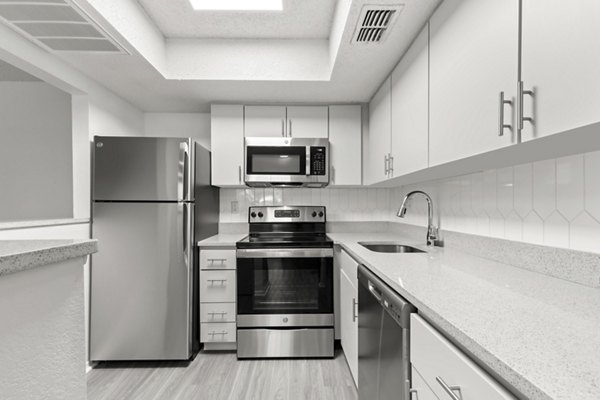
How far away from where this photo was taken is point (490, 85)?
3.18ft

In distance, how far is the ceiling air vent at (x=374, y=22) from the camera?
4.54 ft

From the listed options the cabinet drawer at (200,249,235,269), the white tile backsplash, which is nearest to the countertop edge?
the white tile backsplash

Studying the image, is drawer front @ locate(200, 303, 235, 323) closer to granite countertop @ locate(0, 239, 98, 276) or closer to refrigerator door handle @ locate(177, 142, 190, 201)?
refrigerator door handle @ locate(177, 142, 190, 201)

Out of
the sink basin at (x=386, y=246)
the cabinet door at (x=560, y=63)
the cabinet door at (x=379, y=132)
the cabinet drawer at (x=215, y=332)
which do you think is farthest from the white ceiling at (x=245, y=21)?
the cabinet drawer at (x=215, y=332)

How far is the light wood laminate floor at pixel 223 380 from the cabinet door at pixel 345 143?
1466 mm

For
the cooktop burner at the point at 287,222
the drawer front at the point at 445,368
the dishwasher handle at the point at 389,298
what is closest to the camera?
the drawer front at the point at 445,368

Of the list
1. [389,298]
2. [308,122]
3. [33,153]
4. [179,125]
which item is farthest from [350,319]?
[33,153]

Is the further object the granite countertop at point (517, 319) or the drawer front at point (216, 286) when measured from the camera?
the drawer front at point (216, 286)

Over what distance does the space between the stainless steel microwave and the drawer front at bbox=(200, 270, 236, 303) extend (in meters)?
0.79

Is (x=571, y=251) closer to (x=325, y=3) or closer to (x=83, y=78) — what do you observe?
(x=325, y=3)

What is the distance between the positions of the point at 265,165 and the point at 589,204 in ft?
6.57

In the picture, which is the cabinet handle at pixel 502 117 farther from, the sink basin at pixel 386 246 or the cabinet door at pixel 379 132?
the sink basin at pixel 386 246

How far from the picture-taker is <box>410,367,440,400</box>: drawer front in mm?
807

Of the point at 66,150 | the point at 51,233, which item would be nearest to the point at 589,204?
the point at 51,233
